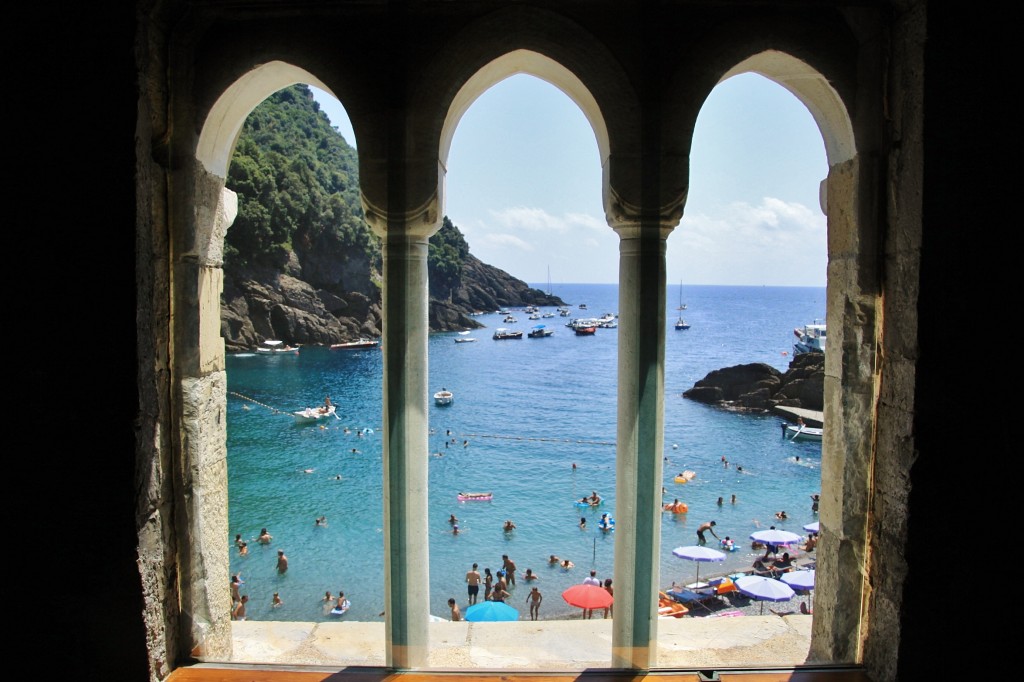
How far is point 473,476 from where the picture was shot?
3553 centimetres

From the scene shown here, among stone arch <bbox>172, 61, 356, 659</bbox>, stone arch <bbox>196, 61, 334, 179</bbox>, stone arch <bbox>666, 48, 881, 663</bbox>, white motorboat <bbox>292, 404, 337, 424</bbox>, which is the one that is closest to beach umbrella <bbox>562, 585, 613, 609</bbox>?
stone arch <bbox>666, 48, 881, 663</bbox>

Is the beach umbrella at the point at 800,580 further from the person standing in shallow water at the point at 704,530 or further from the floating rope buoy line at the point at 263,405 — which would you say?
the floating rope buoy line at the point at 263,405

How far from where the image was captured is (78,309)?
117 inches

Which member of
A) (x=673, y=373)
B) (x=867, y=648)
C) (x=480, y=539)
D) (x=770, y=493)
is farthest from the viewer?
(x=673, y=373)

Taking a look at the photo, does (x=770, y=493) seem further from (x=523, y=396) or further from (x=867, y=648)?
(x=867, y=648)

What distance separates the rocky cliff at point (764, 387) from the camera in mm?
47000

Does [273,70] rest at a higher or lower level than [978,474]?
higher

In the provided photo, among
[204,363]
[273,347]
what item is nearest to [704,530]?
[204,363]

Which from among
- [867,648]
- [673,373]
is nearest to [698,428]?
[673,373]

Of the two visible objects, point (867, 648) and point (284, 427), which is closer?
point (867, 648)

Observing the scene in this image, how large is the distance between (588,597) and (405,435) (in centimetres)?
1152

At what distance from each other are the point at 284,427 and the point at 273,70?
38574mm

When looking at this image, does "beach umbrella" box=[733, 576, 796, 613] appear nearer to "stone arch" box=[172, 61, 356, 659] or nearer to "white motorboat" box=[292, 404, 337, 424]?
"stone arch" box=[172, 61, 356, 659]

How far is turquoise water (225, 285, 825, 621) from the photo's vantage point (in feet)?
73.9
